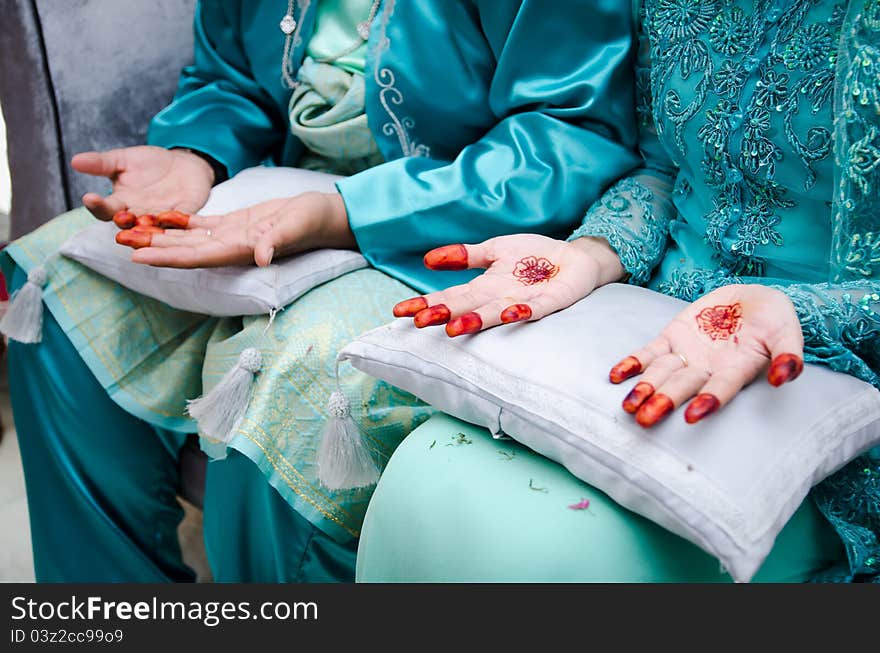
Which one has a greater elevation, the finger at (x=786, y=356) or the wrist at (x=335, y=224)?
the finger at (x=786, y=356)

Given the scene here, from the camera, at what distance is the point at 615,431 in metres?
0.58

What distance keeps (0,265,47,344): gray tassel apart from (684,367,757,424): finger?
2.60ft

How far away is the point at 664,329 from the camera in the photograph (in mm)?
653

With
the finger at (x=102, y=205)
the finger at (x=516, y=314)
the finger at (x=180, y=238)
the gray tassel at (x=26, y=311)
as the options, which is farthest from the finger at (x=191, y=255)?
the finger at (x=516, y=314)

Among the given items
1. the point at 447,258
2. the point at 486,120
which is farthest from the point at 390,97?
the point at 447,258

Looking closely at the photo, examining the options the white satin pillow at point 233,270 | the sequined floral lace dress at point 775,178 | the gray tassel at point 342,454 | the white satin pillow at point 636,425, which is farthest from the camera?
the white satin pillow at point 233,270

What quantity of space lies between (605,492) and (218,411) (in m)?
0.43

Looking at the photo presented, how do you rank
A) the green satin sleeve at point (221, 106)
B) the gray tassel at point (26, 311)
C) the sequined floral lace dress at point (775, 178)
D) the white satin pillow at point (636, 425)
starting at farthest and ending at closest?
1. the green satin sleeve at point (221, 106)
2. the gray tassel at point (26, 311)
3. the sequined floral lace dress at point (775, 178)
4. the white satin pillow at point (636, 425)

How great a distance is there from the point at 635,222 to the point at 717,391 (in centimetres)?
35

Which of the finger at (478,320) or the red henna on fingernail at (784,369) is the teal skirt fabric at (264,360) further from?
the red henna on fingernail at (784,369)

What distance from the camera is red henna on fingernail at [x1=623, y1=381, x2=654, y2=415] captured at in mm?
573

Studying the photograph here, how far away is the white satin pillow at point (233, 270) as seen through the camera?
0.89m

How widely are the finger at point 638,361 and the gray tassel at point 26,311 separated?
727 millimetres

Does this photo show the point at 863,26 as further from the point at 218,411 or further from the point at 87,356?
the point at 87,356
